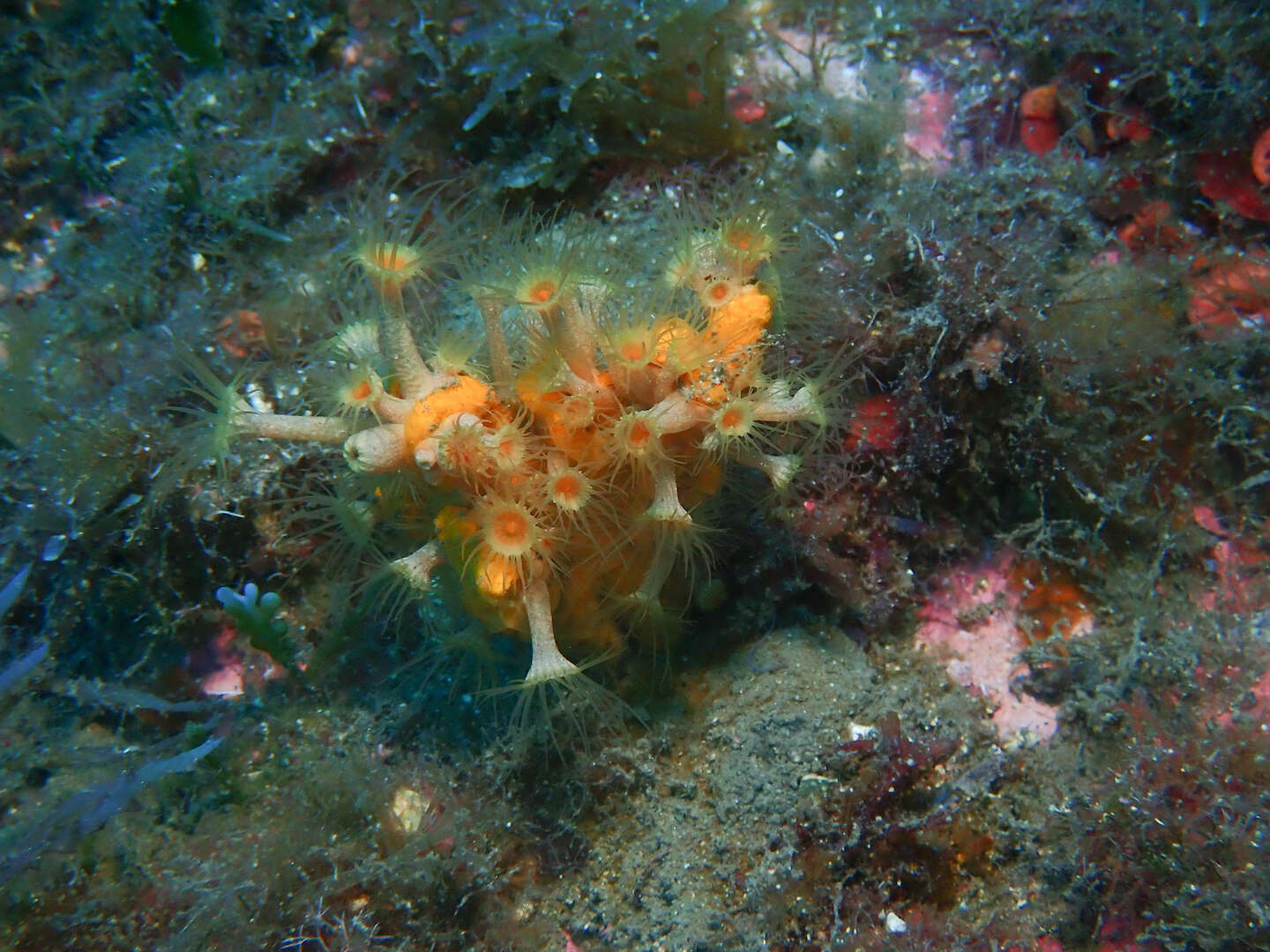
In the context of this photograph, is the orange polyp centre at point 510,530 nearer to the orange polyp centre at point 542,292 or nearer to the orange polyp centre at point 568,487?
the orange polyp centre at point 568,487

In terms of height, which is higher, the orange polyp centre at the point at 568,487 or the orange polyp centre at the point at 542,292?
the orange polyp centre at the point at 542,292

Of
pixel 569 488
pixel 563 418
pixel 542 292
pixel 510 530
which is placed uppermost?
pixel 542 292

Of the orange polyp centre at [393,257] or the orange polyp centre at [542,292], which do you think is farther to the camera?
the orange polyp centre at [393,257]

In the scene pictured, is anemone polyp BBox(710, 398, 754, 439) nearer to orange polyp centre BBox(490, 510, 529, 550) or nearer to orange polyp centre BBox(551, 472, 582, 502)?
orange polyp centre BBox(551, 472, 582, 502)

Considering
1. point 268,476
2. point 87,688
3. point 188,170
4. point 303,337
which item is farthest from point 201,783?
point 188,170

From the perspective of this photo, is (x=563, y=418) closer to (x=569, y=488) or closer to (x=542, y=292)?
(x=569, y=488)

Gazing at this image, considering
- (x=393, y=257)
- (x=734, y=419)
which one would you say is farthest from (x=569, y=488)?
(x=393, y=257)

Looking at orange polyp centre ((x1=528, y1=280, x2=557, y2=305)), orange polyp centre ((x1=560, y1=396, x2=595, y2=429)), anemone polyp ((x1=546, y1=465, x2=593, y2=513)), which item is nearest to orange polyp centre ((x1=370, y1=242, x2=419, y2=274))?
orange polyp centre ((x1=528, y1=280, x2=557, y2=305))

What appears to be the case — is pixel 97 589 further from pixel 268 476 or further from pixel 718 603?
pixel 718 603

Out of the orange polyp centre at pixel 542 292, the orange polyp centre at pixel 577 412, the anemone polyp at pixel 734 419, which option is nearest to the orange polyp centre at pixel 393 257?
the orange polyp centre at pixel 542 292
